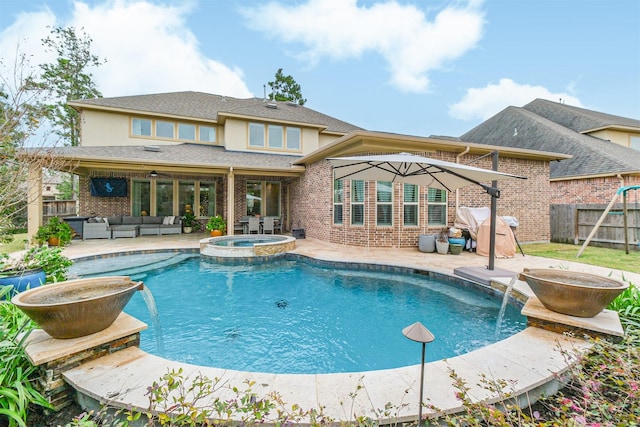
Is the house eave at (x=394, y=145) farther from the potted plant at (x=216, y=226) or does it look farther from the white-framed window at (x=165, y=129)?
the white-framed window at (x=165, y=129)

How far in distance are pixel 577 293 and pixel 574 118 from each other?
20.5m

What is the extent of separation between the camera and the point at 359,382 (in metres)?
2.24

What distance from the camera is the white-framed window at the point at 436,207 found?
959 cm

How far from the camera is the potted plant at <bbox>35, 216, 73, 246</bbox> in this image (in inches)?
352

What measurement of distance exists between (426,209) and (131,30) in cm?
1425

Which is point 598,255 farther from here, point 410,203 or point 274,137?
point 274,137

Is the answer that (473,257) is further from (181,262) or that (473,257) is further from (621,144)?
(621,144)

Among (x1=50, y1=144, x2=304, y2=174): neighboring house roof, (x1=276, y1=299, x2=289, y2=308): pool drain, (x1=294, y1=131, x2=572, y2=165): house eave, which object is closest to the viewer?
(x1=276, y1=299, x2=289, y2=308): pool drain

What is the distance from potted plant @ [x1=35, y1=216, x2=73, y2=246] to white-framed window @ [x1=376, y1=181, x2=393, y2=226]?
10540 mm

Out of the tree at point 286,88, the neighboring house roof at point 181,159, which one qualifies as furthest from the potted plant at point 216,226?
the tree at point 286,88

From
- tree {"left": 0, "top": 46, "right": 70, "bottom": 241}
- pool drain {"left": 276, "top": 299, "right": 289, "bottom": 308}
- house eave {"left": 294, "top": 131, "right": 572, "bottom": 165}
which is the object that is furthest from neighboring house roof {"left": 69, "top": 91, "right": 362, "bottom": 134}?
pool drain {"left": 276, "top": 299, "right": 289, "bottom": 308}

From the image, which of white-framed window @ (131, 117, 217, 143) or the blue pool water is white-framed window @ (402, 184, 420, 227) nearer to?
the blue pool water

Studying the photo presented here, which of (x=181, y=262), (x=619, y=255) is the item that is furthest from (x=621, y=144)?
(x=181, y=262)

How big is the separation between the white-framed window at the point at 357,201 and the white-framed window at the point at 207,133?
8412mm
